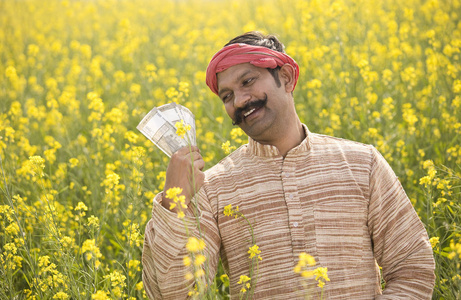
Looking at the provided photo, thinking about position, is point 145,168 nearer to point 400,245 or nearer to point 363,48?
point 400,245

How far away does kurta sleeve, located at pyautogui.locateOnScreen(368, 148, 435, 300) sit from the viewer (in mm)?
1776

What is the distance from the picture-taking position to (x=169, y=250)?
5.66ft

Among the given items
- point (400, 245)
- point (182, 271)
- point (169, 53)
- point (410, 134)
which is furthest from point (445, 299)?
point (169, 53)

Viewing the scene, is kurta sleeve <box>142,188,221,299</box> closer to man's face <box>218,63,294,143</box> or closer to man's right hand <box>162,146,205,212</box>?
man's right hand <box>162,146,205,212</box>

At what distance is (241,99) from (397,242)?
788 millimetres

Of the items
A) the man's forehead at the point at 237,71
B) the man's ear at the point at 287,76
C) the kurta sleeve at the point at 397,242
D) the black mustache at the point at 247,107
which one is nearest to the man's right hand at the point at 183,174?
the black mustache at the point at 247,107

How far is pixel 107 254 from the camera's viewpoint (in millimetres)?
3066

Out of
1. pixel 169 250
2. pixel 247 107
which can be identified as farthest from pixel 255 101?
pixel 169 250

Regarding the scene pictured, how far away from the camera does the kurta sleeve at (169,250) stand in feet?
5.62

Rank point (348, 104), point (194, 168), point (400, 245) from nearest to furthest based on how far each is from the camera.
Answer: point (194, 168)
point (400, 245)
point (348, 104)

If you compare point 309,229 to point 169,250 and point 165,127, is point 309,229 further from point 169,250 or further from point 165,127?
point 165,127

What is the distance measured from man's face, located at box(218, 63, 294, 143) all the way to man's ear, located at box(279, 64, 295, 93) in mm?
62

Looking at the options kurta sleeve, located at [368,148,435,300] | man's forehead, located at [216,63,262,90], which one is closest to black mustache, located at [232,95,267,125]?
man's forehead, located at [216,63,262,90]

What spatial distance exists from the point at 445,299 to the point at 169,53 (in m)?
5.17
